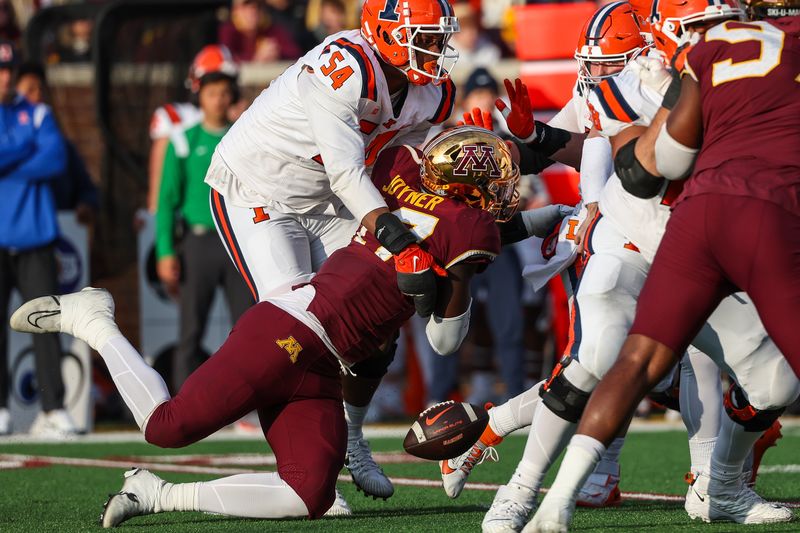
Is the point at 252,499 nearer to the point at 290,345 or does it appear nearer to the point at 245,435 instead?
the point at 290,345

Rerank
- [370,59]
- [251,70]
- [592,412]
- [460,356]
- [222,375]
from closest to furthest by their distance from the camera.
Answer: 1. [592,412]
2. [222,375]
3. [370,59]
4. [460,356]
5. [251,70]

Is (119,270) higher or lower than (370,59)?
lower

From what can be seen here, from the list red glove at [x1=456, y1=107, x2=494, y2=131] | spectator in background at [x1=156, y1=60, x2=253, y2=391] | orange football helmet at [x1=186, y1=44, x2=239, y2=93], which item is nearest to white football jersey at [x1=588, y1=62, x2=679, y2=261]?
red glove at [x1=456, y1=107, x2=494, y2=131]

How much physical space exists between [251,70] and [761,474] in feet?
19.3

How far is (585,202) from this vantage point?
5.09m

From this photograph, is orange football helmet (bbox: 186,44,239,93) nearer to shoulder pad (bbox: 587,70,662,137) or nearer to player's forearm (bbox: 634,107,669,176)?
shoulder pad (bbox: 587,70,662,137)

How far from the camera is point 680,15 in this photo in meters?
4.39

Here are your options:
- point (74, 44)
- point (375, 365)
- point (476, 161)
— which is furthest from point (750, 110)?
point (74, 44)

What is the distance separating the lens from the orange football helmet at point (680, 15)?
434 cm

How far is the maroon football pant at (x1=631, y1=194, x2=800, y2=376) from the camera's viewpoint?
12.2 feet

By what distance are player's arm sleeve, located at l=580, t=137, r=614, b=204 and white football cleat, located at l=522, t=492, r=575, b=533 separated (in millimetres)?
1611

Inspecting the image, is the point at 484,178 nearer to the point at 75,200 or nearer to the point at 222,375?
the point at 222,375

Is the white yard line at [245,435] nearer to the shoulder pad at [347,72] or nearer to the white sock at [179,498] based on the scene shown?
A: the shoulder pad at [347,72]

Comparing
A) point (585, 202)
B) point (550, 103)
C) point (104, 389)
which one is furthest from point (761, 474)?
point (104, 389)
